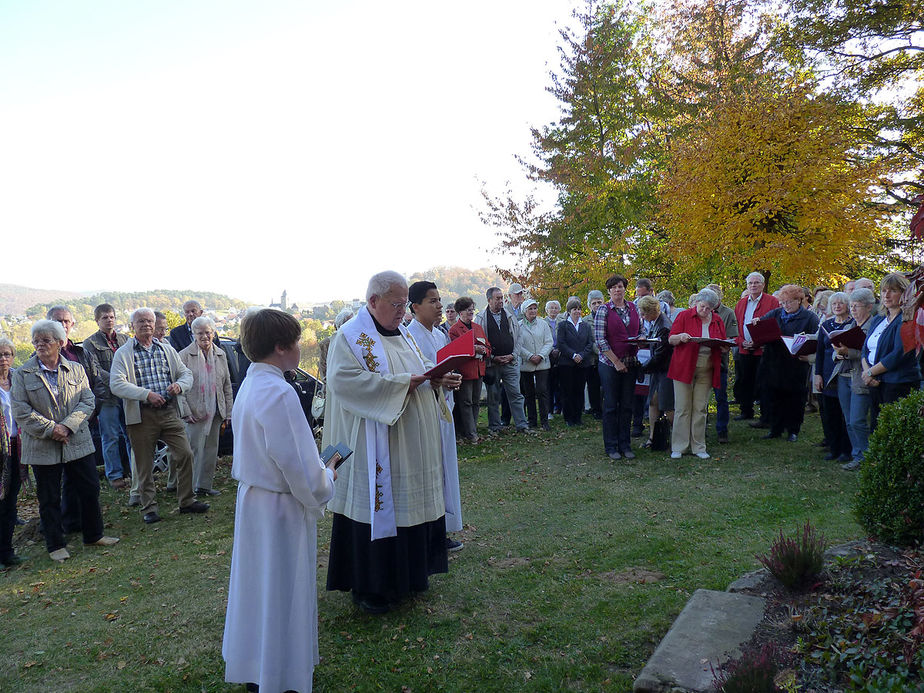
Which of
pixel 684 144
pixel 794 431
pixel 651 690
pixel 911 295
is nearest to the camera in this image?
pixel 911 295

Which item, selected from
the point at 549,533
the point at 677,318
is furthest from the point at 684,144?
the point at 549,533

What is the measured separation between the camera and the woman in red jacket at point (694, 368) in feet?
26.8

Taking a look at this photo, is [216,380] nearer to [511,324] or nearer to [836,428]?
[511,324]

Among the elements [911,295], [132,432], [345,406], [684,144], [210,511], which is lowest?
[210,511]

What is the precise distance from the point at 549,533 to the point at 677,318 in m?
3.93

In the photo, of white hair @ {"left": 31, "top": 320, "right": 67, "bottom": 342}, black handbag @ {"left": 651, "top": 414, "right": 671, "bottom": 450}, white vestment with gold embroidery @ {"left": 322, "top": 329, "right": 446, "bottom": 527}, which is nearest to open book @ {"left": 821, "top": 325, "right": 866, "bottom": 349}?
black handbag @ {"left": 651, "top": 414, "right": 671, "bottom": 450}

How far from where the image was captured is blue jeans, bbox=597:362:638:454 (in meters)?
8.48

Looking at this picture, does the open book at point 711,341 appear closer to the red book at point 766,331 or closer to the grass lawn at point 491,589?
the red book at point 766,331

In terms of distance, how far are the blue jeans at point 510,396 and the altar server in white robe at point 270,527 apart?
7.80m

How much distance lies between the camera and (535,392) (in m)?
11.6

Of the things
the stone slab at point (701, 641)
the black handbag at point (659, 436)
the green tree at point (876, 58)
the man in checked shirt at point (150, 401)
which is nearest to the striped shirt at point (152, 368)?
the man in checked shirt at point (150, 401)

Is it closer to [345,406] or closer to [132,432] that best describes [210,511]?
[132,432]

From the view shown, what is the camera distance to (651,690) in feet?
10.0

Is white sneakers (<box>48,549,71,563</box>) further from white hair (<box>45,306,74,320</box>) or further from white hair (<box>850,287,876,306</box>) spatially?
white hair (<box>850,287,876,306</box>)
